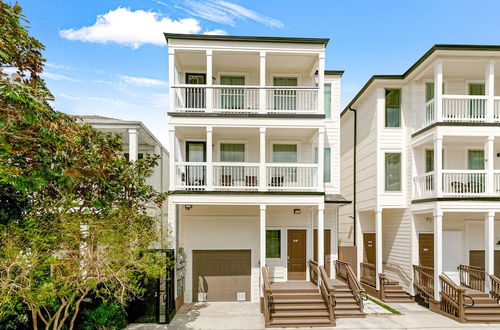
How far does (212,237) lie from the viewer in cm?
1312

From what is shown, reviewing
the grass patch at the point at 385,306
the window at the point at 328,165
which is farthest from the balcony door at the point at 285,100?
the grass patch at the point at 385,306

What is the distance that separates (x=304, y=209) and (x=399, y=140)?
5313 mm

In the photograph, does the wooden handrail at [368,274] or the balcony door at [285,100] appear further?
the wooden handrail at [368,274]

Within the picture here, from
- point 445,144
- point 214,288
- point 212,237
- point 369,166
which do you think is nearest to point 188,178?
point 212,237

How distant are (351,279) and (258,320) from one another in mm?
3709

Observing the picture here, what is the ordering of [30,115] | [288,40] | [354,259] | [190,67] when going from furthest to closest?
[354,259], [190,67], [288,40], [30,115]

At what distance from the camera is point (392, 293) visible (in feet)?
43.0

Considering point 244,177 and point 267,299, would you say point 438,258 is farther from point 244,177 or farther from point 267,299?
point 244,177

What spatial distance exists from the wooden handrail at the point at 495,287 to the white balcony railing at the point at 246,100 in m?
8.50

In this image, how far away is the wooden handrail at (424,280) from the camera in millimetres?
11984

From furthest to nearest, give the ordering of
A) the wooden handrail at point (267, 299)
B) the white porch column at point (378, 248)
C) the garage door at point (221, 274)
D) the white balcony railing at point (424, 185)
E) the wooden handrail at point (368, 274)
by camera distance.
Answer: the wooden handrail at point (368, 274)
the white porch column at point (378, 248)
the garage door at point (221, 274)
the white balcony railing at point (424, 185)
the wooden handrail at point (267, 299)

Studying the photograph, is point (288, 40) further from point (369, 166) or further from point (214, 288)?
point (214, 288)

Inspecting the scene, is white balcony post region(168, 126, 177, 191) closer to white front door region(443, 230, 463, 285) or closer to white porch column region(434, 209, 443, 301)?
white porch column region(434, 209, 443, 301)

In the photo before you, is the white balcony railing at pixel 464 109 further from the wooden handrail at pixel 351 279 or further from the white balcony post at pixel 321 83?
the wooden handrail at pixel 351 279
